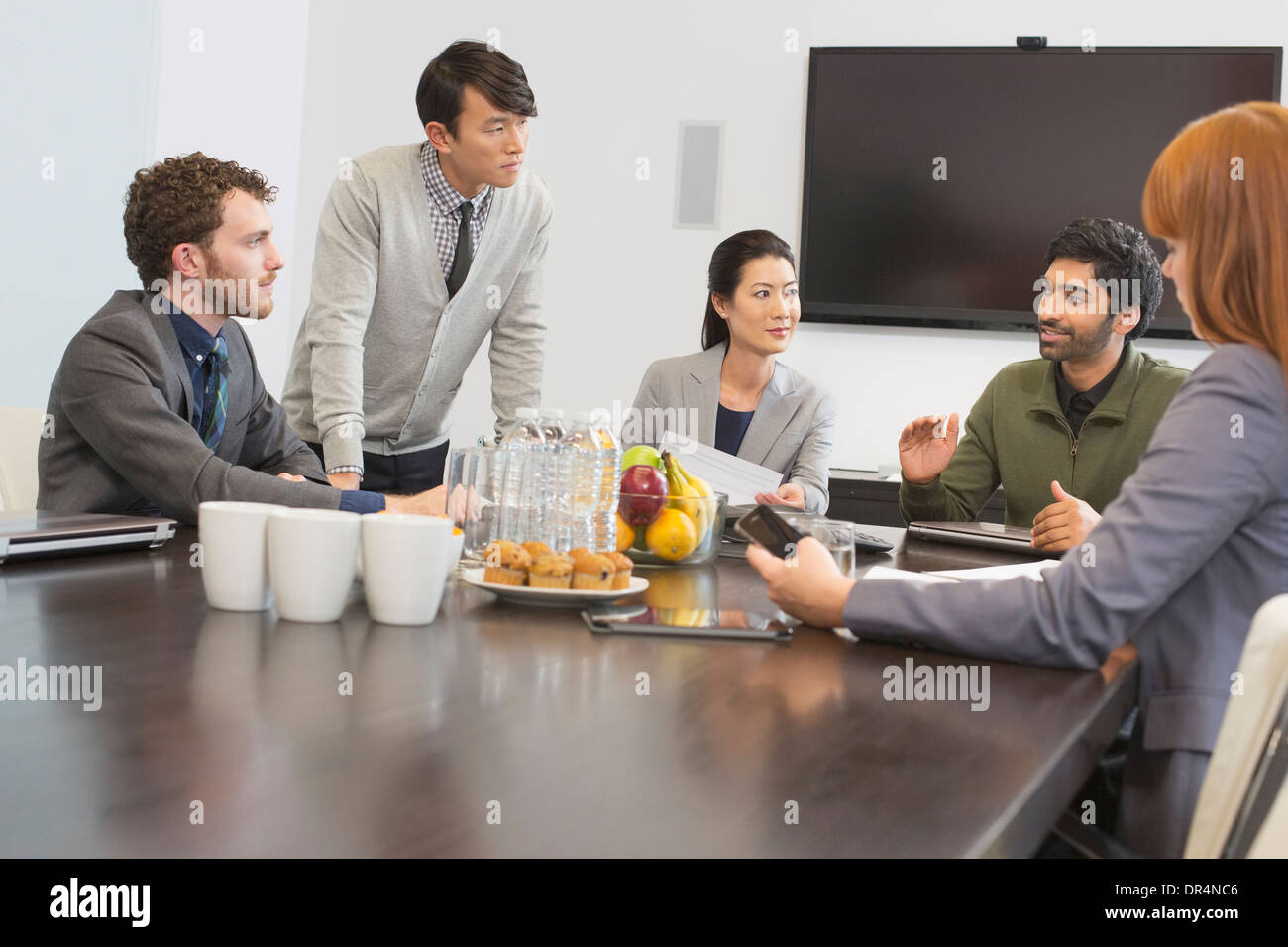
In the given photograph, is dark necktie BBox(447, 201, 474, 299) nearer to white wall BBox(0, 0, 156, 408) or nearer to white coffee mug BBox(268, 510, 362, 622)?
white wall BBox(0, 0, 156, 408)

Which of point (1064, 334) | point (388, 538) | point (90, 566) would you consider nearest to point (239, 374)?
point (90, 566)

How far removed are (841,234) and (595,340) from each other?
99 centimetres

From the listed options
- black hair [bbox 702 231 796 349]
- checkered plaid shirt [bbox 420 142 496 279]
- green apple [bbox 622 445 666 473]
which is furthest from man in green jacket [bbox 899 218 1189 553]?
checkered plaid shirt [bbox 420 142 496 279]

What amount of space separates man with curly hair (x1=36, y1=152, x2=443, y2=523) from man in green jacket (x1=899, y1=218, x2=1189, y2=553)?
1.16m

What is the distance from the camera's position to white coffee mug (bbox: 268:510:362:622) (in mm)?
1016

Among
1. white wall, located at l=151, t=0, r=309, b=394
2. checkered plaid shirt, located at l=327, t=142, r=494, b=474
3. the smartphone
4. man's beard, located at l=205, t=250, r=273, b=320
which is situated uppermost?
white wall, located at l=151, t=0, r=309, b=394

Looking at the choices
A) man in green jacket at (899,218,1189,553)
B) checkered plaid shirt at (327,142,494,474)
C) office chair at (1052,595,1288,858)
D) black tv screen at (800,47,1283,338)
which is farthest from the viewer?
black tv screen at (800,47,1283,338)

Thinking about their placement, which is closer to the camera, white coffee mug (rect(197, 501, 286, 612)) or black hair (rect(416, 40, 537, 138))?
white coffee mug (rect(197, 501, 286, 612))

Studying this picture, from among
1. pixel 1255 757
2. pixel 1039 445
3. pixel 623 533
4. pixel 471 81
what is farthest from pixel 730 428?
pixel 1255 757

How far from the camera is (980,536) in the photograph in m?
1.96

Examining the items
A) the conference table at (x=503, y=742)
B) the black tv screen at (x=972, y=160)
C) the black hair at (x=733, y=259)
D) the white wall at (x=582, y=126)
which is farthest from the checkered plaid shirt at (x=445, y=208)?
the conference table at (x=503, y=742)

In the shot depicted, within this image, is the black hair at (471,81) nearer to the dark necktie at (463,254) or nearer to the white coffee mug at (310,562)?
the dark necktie at (463,254)

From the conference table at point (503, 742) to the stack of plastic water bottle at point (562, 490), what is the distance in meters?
0.30
